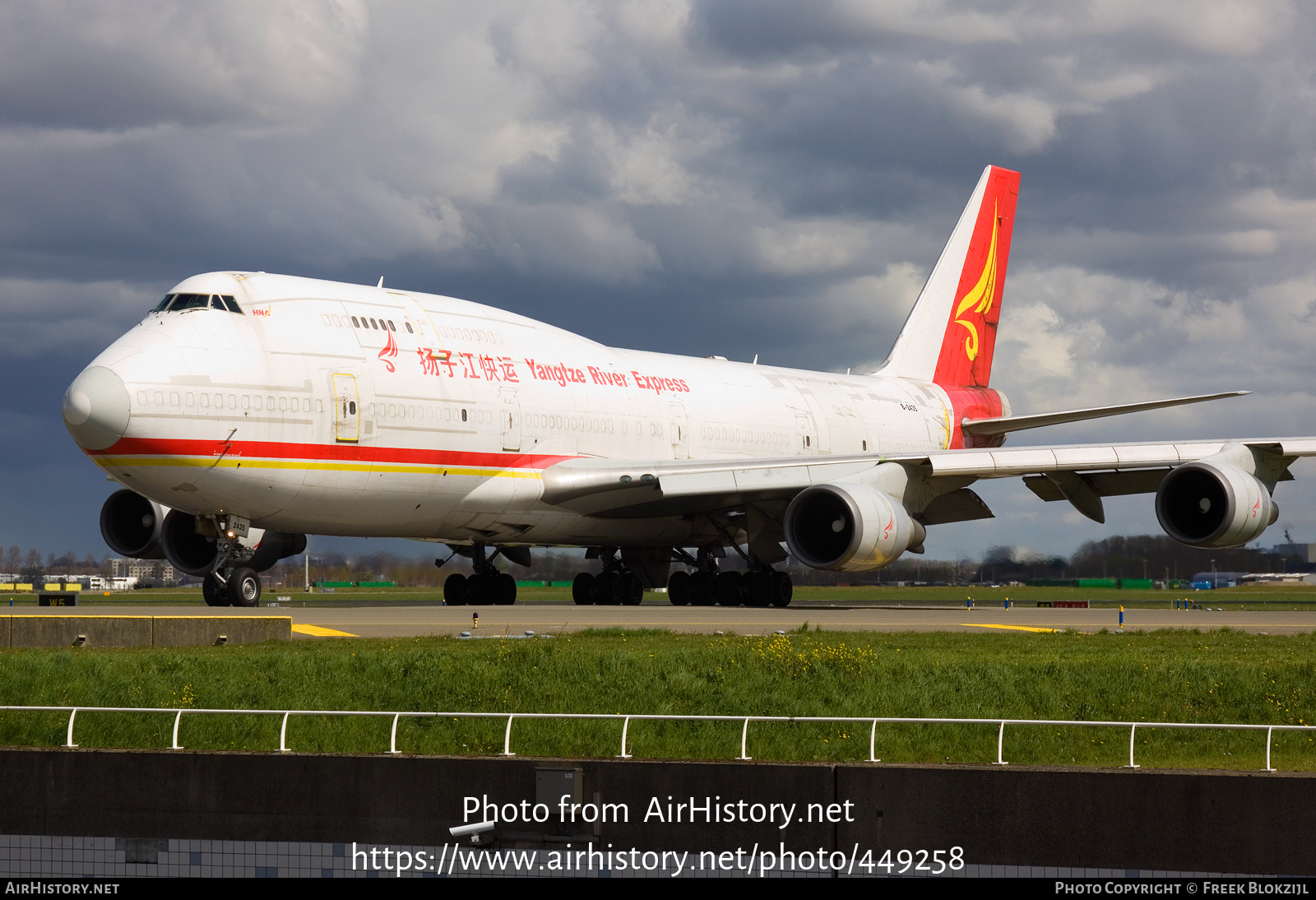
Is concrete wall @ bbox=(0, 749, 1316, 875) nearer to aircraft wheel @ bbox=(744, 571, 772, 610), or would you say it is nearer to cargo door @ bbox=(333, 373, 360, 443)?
cargo door @ bbox=(333, 373, 360, 443)

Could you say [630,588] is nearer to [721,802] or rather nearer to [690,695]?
[690,695]

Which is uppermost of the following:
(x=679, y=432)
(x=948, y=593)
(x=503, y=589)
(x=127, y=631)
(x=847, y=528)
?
(x=679, y=432)

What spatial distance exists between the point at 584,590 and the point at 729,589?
3.49 meters

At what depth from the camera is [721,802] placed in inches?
481

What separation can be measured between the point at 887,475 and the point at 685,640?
1039 centimetres

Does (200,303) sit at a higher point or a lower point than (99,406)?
higher

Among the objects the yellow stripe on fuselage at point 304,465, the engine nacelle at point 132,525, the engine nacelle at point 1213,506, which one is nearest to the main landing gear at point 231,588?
the yellow stripe on fuselage at point 304,465

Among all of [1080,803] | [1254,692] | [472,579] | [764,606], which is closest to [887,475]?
[764,606]

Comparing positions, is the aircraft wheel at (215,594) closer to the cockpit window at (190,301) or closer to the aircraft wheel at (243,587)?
the aircraft wheel at (243,587)

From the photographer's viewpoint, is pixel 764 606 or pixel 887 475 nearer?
pixel 887 475

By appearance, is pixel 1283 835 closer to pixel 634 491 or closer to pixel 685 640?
pixel 685 640

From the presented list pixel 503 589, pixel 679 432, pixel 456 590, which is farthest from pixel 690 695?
pixel 456 590

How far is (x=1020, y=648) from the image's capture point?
1922cm

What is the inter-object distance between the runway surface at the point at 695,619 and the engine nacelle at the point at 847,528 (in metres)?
1.07
